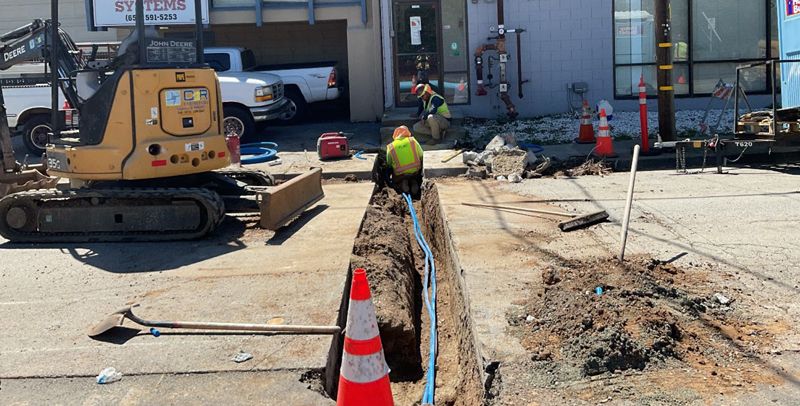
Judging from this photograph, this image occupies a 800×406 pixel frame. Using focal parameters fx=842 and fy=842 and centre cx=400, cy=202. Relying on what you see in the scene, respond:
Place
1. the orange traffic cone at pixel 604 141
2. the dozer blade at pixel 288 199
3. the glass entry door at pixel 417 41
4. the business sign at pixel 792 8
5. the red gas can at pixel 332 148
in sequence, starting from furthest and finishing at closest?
the glass entry door at pixel 417 41 → the red gas can at pixel 332 148 → the orange traffic cone at pixel 604 141 → the business sign at pixel 792 8 → the dozer blade at pixel 288 199

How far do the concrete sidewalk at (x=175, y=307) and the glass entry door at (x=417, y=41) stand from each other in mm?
10683

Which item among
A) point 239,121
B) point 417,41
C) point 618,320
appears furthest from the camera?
point 417,41

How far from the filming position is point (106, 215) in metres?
9.74

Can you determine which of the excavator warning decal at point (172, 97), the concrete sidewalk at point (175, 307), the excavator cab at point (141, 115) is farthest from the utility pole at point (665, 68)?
the excavator warning decal at point (172, 97)

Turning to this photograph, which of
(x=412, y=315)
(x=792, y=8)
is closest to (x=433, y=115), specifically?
(x=792, y=8)

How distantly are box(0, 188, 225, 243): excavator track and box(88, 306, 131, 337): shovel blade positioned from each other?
10.7ft

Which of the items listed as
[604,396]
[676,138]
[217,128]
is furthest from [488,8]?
[604,396]

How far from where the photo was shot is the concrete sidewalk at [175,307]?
534 centimetres

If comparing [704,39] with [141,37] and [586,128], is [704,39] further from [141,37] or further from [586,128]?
[141,37]

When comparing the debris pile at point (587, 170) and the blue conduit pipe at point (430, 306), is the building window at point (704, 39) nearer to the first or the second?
the debris pile at point (587, 170)

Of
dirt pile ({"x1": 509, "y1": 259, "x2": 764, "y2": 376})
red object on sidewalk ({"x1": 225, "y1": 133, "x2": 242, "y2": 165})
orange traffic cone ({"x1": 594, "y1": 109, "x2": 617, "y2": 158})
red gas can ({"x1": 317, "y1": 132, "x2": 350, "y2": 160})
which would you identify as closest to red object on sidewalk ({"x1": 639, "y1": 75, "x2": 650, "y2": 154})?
orange traffic cone ({"x1": 594, "y1": 109, "x2": 617, "y2": 158})

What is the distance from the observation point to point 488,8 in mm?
19969

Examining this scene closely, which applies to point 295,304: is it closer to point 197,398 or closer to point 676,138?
point 197,398

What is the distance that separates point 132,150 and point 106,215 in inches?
35.1
